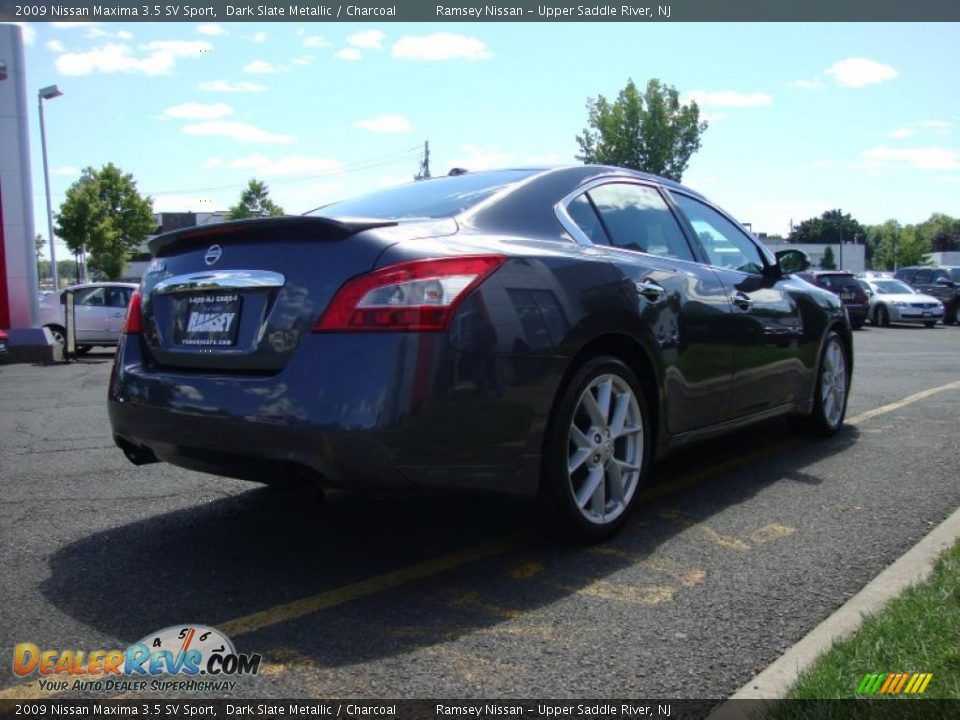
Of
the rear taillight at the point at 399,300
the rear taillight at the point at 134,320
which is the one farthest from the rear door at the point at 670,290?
the rear taillight at the point at 134,320

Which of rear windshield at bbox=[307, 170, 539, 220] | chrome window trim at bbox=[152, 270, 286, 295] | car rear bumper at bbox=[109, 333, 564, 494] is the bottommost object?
car rear bumper at bbox=[109, 333, 564, 494]

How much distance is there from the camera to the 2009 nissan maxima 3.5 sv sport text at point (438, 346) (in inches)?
113

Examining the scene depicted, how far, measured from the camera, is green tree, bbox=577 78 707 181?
4300cm

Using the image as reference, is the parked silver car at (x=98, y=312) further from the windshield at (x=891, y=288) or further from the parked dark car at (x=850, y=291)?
the windshield at (x=891, y=288)

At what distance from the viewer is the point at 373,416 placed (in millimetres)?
2793

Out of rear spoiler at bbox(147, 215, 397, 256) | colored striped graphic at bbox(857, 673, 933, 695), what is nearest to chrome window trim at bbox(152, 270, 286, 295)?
rear spoiler at bbox(147, 215, 397, 256)

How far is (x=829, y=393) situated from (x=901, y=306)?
72.3 feet

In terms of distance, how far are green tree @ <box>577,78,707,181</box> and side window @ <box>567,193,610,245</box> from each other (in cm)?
4021

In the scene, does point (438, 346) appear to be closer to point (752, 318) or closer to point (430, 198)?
point (430, 198)

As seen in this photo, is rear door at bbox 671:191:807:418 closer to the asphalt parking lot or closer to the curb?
the asphalt parking lot

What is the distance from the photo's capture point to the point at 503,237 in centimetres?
332

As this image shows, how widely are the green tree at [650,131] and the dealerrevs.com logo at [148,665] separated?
138 feet

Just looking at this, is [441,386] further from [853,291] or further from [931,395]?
[853,291]

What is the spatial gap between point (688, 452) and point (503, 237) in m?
2.62
